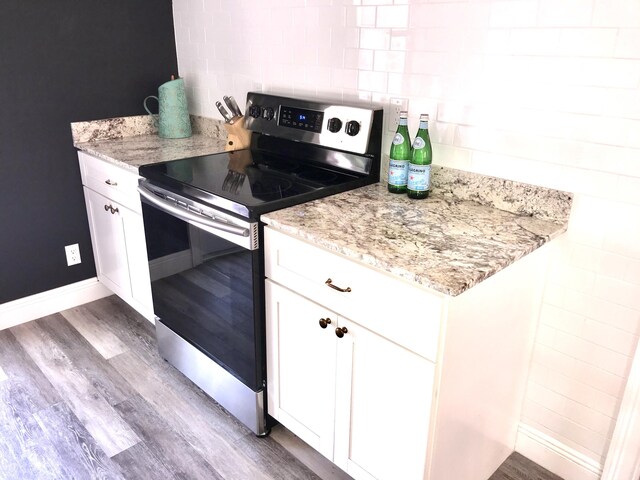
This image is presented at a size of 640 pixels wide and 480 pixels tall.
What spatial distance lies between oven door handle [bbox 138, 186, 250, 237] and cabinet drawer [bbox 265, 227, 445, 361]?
104 mm

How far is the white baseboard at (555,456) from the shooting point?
177cm

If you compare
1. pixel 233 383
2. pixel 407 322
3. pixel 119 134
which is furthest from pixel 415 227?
pixel 119 134

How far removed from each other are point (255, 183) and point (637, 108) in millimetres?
1192

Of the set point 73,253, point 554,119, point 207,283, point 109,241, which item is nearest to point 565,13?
point 554,119

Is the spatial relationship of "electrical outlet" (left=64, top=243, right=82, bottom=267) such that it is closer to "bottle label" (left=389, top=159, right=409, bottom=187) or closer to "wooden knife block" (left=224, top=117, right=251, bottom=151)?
"wooden knife block" (left=224, top=117, right=251, bottom=151)

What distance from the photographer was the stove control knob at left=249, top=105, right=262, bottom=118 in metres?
2.35

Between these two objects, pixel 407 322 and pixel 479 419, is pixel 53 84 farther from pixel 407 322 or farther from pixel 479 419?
pixel 479 419

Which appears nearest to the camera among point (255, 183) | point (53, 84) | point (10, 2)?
point (255, 183)

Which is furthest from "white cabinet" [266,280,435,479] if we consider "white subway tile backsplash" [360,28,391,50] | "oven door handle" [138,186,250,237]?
"white subway tile backsplash" [360,28,391,50]

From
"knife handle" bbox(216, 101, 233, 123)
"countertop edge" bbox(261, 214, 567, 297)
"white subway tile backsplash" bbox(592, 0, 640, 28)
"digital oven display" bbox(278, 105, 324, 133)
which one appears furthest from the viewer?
"knife handle" bbox(216, 101, 233, 123)

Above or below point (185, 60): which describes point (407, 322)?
below

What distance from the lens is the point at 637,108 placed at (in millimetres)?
1403

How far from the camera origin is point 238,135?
246cm

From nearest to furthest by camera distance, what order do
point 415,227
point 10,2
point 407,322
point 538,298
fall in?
point 407,322 → point 415,227 → point 538,298 → point 10,2
